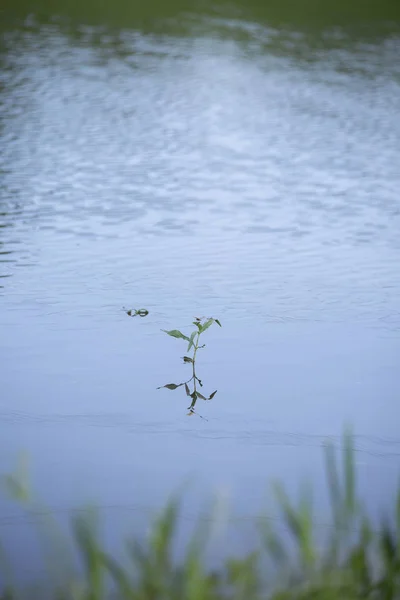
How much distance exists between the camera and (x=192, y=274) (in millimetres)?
3635

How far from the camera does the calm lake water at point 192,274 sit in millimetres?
2406

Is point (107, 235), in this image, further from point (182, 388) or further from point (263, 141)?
point (263, 141)

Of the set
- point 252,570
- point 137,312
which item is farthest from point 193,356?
point 252,570

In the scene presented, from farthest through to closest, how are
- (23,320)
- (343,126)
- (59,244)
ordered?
(343,126) → (59,244) → (23,320)

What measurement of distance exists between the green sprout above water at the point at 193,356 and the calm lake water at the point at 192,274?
3cm

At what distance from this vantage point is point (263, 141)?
18.6 ft

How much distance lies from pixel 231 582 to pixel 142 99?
5.28 metres

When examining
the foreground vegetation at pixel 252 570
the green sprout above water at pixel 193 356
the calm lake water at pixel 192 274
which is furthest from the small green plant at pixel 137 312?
the foreground vegetation at pixel 252 570

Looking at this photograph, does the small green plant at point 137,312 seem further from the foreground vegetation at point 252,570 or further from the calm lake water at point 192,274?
the foreground vegetation at point 252,570

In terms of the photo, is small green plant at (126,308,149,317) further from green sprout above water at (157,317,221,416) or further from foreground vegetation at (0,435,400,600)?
foreground vegetation at (0,435,400,600)

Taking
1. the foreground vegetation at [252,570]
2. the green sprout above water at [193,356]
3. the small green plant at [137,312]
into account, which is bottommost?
the foreground vegetation at [252,570]

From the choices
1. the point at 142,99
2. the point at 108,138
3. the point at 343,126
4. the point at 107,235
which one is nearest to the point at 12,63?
the point at 142,99

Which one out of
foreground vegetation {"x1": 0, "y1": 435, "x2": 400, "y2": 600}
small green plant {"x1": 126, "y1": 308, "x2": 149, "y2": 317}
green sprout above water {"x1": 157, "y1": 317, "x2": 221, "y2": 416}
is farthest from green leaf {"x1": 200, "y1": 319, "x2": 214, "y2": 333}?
foreground vegetation {"x1": 0, "y1": 435, "x2": 400, "y2": 600}

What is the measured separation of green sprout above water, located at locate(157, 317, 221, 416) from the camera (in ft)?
8.82
